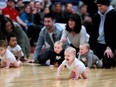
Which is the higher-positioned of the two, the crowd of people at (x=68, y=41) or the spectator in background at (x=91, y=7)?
the spectator in background at (x=91, y=7)

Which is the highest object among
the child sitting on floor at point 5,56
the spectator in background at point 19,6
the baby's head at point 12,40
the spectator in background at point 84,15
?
the spectator in background at point 19,6

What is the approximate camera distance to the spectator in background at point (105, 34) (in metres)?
6.20

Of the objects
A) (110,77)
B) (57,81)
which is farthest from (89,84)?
(110,77)

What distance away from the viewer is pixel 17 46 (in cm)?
668

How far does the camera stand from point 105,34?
6.29 m

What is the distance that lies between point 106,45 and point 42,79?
6.45ft

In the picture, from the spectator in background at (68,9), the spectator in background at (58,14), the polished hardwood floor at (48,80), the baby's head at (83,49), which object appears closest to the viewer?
the polished hardwood floor at (48,80)

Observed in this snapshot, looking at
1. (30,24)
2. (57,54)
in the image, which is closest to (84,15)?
(30,24)

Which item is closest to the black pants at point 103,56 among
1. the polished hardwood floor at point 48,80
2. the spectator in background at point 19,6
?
the polished hardwood floor at point 48,80

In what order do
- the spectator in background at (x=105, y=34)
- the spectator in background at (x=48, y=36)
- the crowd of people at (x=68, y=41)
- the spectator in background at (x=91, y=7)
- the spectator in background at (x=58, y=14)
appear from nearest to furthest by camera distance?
the crowd of people at (x=68, y=41)
the spectator in background at (x=105, y=34)
the spectator in background at (x=48, y=36)
the spectator in background at (x=58, y=14)
the spectator in background at (x=91, y=7)

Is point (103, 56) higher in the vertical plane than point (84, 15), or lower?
lower

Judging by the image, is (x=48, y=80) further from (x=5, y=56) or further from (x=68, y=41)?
(x=68, y=41)

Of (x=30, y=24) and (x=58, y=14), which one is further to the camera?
(x=58, y=14)

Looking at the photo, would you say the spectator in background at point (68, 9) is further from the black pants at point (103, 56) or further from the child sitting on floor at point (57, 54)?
the child sitting on floor at point (57, 54)
